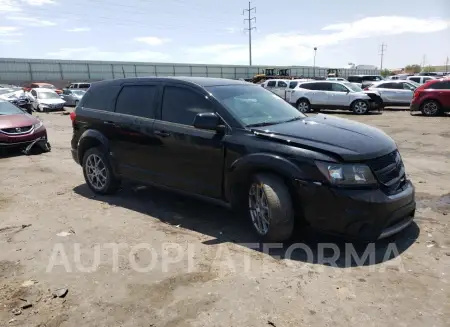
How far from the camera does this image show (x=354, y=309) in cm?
302

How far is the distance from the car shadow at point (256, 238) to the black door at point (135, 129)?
1.66ft

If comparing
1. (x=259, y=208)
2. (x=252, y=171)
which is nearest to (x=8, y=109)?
(x=252, y=171)

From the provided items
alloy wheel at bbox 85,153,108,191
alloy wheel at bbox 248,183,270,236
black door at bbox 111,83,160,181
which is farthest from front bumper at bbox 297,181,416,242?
alloy wheel at bbox 85,153,108,191

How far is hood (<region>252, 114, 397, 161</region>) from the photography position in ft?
12.4

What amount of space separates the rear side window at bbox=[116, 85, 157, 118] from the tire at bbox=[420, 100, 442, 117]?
15.3 m

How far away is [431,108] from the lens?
17141 mm

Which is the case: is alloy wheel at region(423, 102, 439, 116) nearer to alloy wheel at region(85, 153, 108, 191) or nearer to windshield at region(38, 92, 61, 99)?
alloy wheel at region(85, 153, 108, 191)

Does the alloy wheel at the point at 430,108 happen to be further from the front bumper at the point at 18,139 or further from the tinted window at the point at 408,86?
the front bumper at the point at 18,139

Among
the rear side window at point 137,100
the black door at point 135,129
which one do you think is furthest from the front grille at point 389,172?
the rear side window at point 137,100

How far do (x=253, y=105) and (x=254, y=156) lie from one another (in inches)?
39.0

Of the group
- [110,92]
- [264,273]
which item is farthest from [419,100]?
[264,273]

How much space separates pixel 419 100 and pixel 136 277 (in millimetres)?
16933

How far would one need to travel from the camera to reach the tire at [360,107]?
19.2m

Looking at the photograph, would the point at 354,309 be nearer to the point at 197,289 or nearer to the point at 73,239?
the point at 197,289
